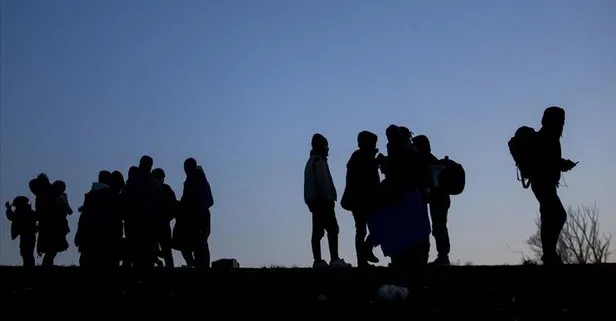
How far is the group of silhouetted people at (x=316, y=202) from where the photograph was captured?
35.5 ft

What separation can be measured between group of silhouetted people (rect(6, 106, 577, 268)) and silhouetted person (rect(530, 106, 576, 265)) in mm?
13

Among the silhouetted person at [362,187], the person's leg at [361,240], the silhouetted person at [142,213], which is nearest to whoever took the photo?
the silhouetted person at [362,187]

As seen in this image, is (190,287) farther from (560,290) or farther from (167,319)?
(560,290)

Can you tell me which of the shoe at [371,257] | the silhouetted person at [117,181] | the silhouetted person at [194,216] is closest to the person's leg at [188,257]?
the silhouetted person at [194,216]

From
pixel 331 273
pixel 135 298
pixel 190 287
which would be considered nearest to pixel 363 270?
pixel 331 273

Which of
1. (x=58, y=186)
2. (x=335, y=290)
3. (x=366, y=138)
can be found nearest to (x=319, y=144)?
(x=366, y=138)

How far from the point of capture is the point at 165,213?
14438 millimetres

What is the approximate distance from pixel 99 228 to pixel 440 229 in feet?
17.5

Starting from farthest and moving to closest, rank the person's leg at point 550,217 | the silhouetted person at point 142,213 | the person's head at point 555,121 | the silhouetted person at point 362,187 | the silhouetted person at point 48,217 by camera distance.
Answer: the silhouetted person at point 48,217 < the silhouetted person at point 142,213 < the silhouetted person at point 362,187 < the person's head at point 555,121 < the person's leg at point 550,217

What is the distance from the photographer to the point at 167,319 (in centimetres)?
801

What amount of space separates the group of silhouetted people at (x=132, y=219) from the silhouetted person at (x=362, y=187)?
3.40m

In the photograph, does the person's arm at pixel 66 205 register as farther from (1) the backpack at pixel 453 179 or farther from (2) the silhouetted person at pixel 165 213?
(1) the backpack at pixel 453 179

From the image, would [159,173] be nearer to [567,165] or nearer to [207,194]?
[207,194]

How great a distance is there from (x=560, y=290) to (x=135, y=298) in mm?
4418
